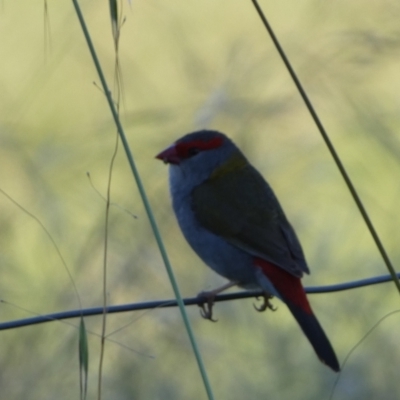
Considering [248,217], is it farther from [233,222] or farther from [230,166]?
[230,166]

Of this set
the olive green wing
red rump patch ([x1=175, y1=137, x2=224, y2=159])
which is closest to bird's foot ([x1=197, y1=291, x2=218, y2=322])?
the olive green wing

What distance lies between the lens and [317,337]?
126 inches

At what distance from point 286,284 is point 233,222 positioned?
46cm

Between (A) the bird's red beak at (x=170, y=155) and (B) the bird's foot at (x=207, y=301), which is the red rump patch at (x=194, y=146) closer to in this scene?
(A) the bird's red beak at (x=170, y=155)

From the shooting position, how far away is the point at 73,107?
18.8 feet

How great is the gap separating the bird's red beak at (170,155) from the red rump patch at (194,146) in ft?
0.06

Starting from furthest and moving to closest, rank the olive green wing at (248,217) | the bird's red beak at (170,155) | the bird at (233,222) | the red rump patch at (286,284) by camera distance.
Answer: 1. the bird's red beak at (170,155)
2. the olive green wing at (248,217)
3. the bird at (233,222)
4. the red rump patch at (286,284)

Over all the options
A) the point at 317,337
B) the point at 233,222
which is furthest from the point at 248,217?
the point at 317,337

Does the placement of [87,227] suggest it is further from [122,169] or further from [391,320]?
[391,320]

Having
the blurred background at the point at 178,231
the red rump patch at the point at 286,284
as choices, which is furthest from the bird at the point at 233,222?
the blurred background at the point at 178,231

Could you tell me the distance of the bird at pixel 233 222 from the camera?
3.51 metres

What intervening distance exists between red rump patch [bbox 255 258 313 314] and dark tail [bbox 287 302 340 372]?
0.02 meters

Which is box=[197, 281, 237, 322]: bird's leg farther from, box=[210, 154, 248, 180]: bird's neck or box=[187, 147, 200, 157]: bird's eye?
box=[187, 147, 200, 157]: bird's eye

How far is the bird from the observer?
3.51m
